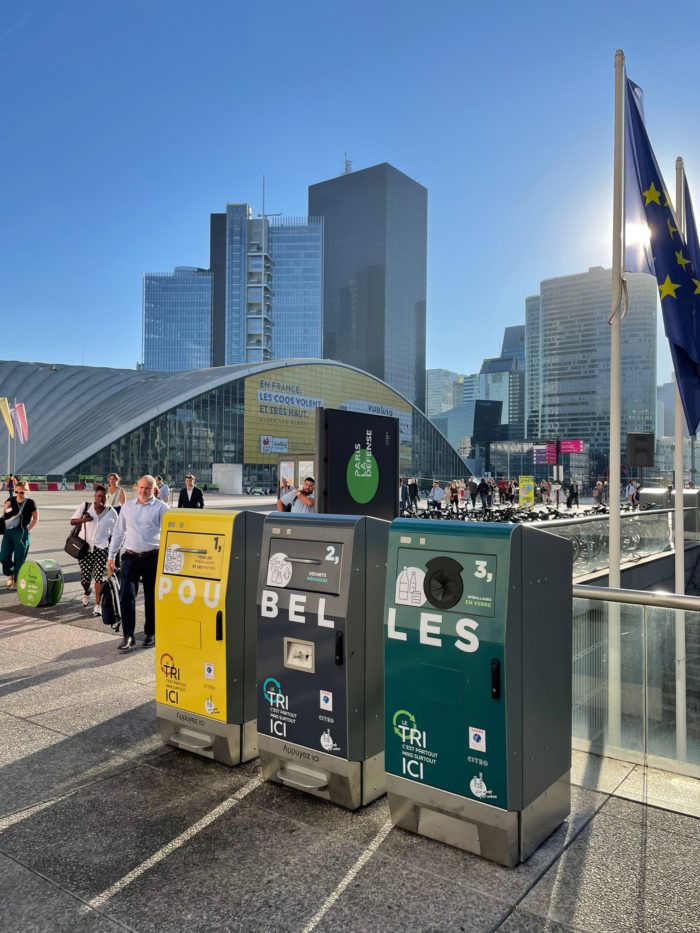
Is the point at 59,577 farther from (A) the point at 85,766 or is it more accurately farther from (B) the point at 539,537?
(B) the point at 539,537

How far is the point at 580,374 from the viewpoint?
9394 centimetres

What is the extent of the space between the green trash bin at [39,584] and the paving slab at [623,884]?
762 centimetres

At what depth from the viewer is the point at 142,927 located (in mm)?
2598

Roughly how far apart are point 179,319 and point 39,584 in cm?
17845

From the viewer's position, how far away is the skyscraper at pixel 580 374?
79.0 metres

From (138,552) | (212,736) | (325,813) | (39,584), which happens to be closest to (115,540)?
(138,552)

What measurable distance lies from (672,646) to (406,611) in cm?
212

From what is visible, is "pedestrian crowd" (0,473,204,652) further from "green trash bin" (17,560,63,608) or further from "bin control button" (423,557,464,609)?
"bin control button" (423,557,464,609)

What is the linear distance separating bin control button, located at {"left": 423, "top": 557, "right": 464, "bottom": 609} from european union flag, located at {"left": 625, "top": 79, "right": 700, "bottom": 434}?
4.34 m

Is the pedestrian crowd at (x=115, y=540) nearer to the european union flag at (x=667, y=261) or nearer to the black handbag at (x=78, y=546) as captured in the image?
the black handbag at (x=78, y=546)

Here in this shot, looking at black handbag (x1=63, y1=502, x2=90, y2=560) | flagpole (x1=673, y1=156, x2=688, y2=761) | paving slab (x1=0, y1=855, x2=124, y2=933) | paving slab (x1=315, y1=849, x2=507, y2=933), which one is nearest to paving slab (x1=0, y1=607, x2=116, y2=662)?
black handbag (x1=63, y1=502, x2=90, y2=560)

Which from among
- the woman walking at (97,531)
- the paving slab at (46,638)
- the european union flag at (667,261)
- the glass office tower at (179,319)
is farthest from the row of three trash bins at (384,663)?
the glass office tower at (179,319)

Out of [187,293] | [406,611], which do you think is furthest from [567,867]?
[187,293]

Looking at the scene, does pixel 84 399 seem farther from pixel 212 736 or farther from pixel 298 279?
pixel 298 279
